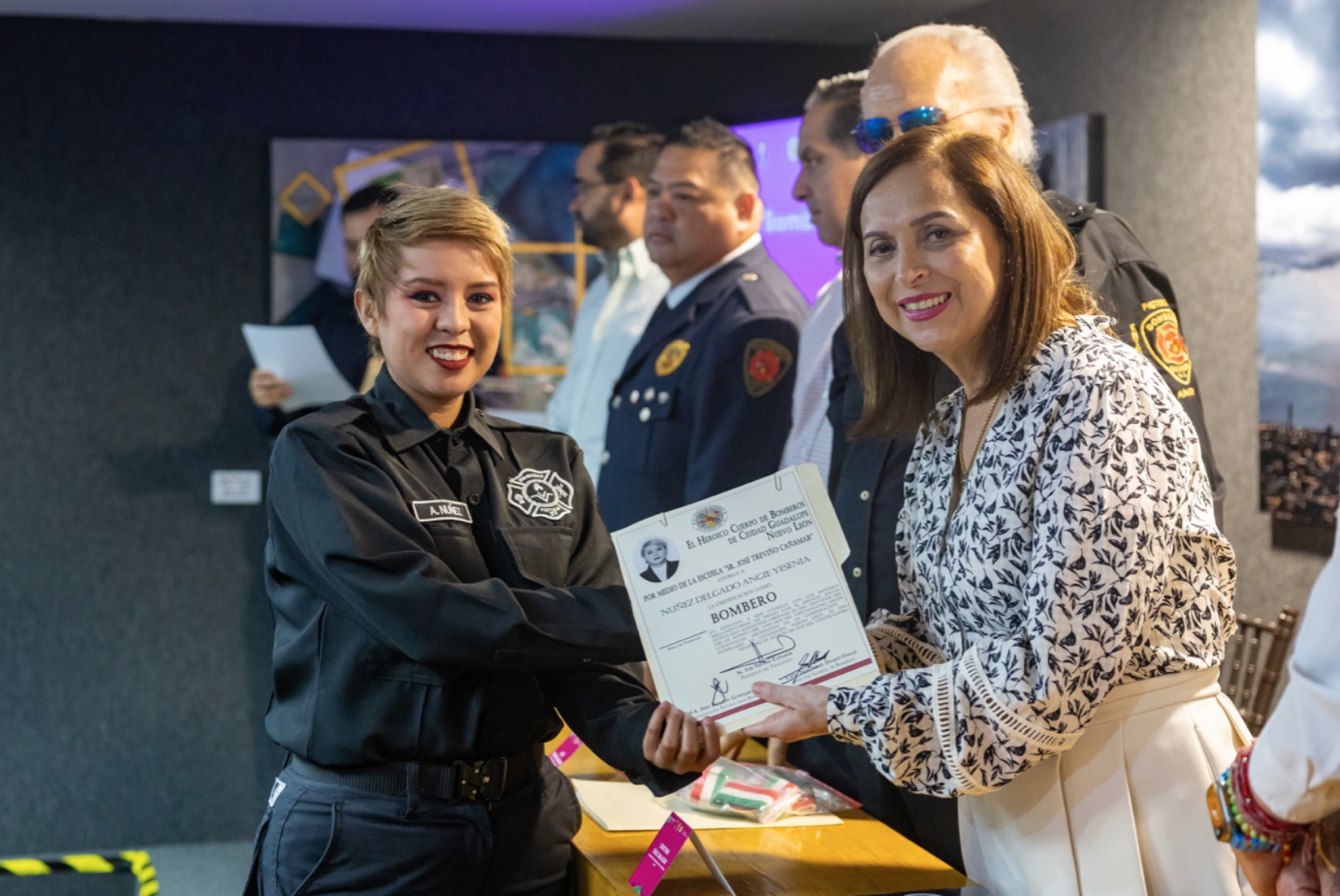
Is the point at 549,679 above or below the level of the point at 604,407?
below

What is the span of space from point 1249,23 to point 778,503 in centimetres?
245

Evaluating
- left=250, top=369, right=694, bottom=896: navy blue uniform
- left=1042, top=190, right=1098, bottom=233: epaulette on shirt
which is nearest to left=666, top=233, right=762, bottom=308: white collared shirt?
left=1042, top=190, right=1098, bottom=233: epaulette on shirt

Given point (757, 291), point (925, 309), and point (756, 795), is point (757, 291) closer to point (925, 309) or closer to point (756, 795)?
point (756, 795)

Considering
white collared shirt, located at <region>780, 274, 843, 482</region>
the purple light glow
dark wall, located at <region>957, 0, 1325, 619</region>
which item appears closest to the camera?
white collared shirt, located at <region>780, 274, 843, 482</region>

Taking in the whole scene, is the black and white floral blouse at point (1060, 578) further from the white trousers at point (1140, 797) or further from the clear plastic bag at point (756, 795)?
the clear plastic bag at point (756, 795)

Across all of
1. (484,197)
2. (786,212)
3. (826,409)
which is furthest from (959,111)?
(484,197)

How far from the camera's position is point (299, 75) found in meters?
4.57

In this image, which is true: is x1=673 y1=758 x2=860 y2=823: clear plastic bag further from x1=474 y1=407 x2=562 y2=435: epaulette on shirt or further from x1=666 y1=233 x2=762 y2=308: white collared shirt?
x1=666 y1=233 x2=762 y2=308: white collared shirt

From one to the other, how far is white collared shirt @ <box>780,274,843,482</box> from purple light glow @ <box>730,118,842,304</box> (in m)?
1.55

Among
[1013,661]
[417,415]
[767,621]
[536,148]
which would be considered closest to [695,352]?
[417,415]

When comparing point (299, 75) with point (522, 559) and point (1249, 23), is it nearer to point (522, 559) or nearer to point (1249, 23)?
point (1249, 23)

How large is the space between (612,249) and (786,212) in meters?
0.69

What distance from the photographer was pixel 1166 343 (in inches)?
74.4
